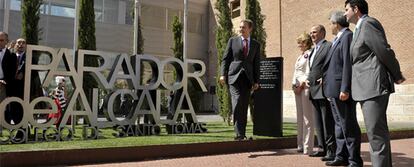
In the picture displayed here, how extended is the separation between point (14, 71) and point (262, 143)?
4.45m

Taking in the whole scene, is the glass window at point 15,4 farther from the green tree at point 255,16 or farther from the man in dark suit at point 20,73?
the man in dark suit at point 20,73

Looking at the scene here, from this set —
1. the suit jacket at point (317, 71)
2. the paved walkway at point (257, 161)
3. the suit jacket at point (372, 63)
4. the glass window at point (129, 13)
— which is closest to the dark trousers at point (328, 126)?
the suit jacket at point (317, 71)

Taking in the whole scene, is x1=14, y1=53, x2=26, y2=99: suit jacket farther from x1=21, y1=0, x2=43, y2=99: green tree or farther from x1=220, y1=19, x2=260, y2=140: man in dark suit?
x1=21, y1=0, x2=43, y2=99: green tree

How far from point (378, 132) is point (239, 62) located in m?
3.19

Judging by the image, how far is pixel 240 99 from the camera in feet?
22.7

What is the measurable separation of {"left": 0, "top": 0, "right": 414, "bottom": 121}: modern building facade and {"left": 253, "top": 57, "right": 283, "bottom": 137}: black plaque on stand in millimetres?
11352

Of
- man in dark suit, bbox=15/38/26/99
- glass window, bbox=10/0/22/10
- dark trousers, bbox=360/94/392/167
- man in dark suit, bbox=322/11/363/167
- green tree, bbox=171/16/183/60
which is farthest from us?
green tree, bbox=171/16/183/60

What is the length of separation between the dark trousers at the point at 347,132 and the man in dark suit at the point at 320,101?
0.38m

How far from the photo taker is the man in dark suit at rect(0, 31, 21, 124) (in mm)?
6879

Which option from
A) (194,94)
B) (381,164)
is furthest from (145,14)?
(381,164)

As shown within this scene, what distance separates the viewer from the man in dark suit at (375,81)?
4164 mm

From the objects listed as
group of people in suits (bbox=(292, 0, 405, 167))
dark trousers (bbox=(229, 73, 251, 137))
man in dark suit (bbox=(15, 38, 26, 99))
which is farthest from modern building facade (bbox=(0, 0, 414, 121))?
group of people in suits (bbox=(292, 0, 405, 167))

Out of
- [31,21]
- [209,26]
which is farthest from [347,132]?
[209,26]

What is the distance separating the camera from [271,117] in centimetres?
782
